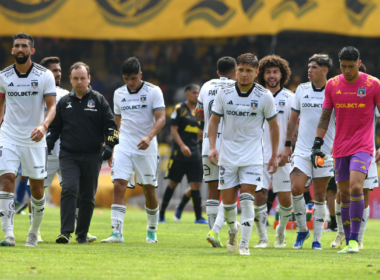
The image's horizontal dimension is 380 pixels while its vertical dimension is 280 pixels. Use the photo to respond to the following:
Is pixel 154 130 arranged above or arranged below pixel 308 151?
above

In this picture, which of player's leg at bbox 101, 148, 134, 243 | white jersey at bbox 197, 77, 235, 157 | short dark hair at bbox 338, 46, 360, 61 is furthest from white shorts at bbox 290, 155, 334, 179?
player's leg at bbox 101, 148, 134, 243

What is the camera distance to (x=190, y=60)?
Result: 2738 cm

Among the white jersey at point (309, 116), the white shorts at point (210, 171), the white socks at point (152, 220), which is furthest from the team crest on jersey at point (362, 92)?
the white socks at point (152, 220)

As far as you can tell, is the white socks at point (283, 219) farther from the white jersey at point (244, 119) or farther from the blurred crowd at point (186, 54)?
the blurred crowd at point (186, 54)

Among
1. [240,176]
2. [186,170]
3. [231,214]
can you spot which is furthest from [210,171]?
[186,170]

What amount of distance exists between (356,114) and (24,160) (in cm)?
400

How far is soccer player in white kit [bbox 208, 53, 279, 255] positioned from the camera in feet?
22.9

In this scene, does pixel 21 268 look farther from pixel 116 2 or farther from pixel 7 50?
pixel 7 50

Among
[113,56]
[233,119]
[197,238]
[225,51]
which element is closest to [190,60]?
[225,51]

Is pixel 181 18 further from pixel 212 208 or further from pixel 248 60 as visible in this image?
pixel 248 60

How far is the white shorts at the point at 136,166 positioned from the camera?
28.5 ft

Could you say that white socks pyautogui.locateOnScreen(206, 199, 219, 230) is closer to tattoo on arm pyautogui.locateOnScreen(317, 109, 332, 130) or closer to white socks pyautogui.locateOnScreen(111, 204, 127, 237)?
white socks pyautogui.locateOnScreen(111, 204, 127, 237)

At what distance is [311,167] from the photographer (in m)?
8.28

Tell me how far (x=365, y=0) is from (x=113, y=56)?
12.1 metres
